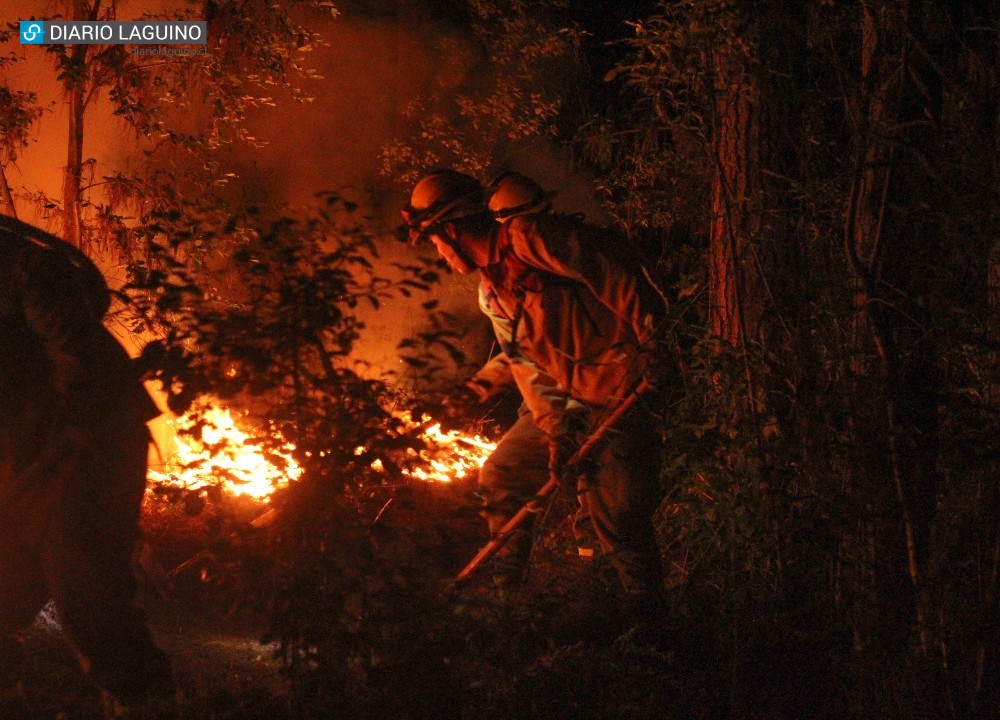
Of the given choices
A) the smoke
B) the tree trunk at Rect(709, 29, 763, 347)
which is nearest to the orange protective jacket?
the tree trunk at Rect(709, 29, 763, 347)

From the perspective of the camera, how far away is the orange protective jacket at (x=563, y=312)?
4.89 meters

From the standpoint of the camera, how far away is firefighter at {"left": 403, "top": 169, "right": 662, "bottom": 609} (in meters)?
4.82

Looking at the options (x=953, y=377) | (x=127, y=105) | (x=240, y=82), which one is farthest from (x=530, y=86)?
(x=953, y=377)

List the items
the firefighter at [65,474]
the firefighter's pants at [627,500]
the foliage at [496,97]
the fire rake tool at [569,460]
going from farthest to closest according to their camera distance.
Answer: the foliage at [496,97] < the firefighter's pants at [627,500] < the fire rake tool at [569,460] < the firefighter at [65,474]

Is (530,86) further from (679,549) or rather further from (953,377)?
(953,377)

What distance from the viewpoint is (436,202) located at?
Answer: 461cm

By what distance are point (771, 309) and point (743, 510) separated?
113 centimetres

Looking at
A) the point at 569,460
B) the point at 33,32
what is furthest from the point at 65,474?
the point at 33,32

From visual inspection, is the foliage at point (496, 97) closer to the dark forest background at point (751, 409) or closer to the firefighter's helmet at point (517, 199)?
the dark forest background at point (751, 409)

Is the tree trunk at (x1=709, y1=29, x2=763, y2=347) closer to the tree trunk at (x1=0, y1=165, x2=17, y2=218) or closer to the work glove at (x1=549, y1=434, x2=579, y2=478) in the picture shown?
the work glove at (x1=549, y1=434, x2=579, y2=478)

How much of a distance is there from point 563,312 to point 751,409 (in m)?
1.03

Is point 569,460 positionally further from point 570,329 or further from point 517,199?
point 517,199

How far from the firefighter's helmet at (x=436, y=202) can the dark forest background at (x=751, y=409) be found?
6.9 inches

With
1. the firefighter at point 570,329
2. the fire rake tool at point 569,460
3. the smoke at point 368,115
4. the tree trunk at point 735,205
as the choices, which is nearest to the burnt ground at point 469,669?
the fire rake tool at point 569,460
